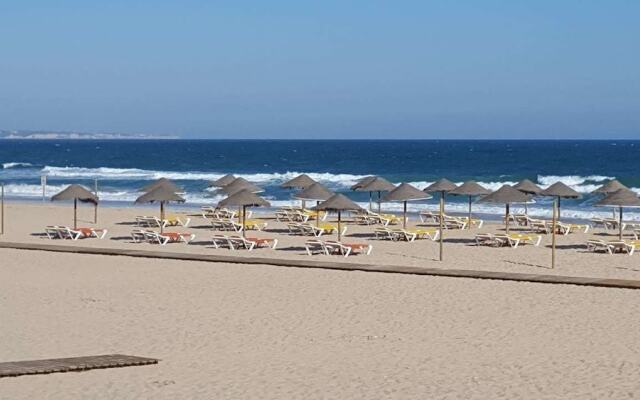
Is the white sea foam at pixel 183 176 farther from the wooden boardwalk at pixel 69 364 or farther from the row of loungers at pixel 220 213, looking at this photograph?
the wooden boardwalk at pixel 69 364

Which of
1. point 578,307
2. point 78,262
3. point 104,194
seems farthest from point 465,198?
point 578,307

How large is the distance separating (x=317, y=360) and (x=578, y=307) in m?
5.28

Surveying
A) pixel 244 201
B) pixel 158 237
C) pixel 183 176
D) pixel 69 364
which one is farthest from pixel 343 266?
pixel 183 176

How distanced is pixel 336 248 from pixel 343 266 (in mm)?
2822

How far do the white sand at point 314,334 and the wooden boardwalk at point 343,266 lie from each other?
414 mm

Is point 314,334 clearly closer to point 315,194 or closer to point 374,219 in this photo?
point 315,194

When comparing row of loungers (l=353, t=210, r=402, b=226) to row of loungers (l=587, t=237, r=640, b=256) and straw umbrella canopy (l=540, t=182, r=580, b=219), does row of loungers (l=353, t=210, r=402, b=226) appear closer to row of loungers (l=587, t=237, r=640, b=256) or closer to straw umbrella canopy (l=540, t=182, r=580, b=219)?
straw umbrella canopy (l=540, t=182, r=580, b=219)

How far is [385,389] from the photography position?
1023cm

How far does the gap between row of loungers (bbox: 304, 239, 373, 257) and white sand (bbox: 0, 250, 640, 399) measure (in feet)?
9.97

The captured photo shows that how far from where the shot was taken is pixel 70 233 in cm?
2533

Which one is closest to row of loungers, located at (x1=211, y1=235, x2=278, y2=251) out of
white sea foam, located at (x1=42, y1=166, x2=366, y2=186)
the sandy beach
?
the sandy beach

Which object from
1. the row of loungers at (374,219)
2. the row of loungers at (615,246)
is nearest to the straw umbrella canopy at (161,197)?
the row of loungers at (374,219)

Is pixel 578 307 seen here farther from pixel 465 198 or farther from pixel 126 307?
pixel 465 198

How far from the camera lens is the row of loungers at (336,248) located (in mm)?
22172
